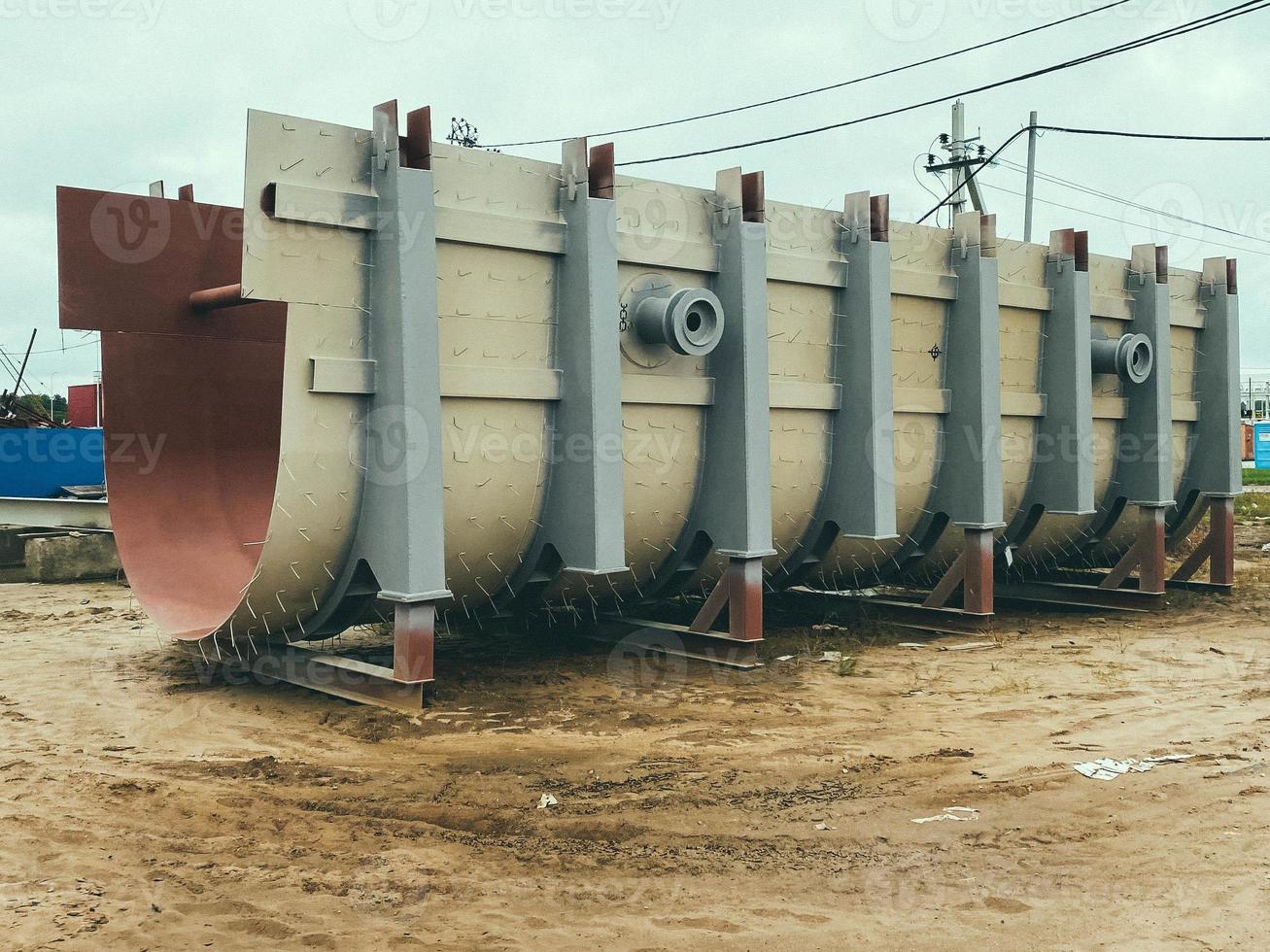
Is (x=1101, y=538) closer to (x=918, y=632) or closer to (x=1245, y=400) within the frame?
(x=918, y=632)

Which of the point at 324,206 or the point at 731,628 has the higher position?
the point at 324,206

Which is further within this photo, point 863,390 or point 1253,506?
point 1253,506

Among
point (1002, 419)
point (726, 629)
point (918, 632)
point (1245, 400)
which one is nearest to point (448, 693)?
point (726, 629)

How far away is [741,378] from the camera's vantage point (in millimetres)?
7449

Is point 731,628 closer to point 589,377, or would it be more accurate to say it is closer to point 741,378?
point 741,378

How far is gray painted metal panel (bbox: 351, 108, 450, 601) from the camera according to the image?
6.09m

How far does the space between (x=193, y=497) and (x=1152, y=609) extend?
7.92 m

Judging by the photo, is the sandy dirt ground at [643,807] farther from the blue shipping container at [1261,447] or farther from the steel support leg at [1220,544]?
the blue shipping container at [1261,447]

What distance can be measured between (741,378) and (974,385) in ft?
7.88

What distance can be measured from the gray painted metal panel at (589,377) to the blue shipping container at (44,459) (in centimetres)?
993

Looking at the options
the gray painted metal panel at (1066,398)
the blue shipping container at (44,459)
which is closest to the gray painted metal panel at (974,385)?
the gray painted metal panel at (1066,398)

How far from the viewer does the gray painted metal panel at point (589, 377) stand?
6762mm

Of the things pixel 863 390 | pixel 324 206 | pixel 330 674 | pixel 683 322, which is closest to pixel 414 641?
pixel 330 674

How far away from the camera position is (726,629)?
838 cm
